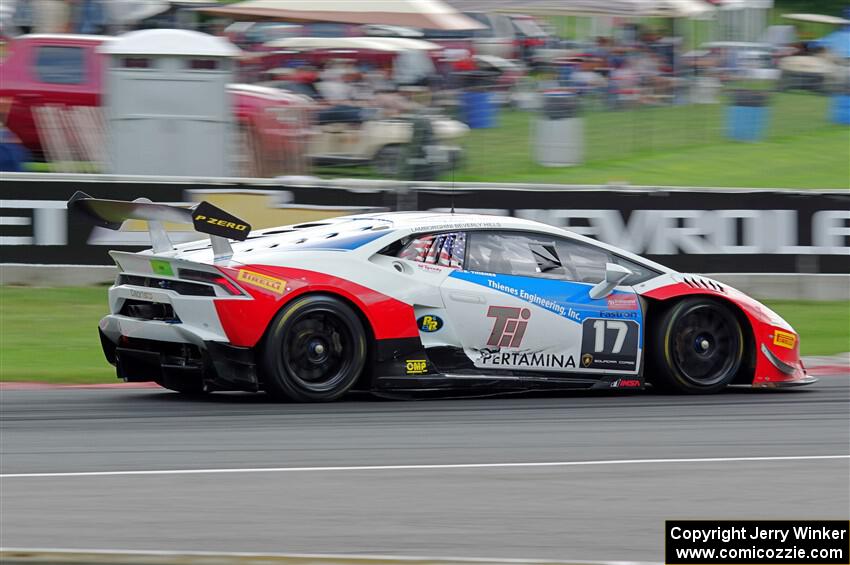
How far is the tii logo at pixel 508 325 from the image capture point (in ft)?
26.6

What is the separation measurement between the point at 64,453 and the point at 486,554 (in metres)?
2.79

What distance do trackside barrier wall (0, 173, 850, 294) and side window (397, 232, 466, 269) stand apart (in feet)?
17.2

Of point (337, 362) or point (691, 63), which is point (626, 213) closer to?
point (337, 362)

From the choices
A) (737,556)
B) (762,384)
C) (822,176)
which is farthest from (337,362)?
(822,176)

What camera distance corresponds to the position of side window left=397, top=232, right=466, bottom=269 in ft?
26.8

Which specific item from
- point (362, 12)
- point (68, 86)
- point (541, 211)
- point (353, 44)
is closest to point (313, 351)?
point (541, 211)

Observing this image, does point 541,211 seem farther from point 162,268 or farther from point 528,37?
point 528,37

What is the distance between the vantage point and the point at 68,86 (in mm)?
15820

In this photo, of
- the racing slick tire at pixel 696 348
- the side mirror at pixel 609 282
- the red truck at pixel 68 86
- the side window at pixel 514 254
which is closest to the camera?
the side window at pixel 514 254

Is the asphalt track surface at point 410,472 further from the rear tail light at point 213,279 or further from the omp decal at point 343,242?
the omp decal at point 343,242

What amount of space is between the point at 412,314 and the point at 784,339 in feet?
8.70

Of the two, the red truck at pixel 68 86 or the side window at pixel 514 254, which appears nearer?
the side window at pixel 514 254

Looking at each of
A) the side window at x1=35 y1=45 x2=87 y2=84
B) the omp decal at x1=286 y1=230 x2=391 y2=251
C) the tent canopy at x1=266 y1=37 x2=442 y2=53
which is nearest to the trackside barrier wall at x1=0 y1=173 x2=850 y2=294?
the side window at x1=35 y1=45 x2=87 y2=84

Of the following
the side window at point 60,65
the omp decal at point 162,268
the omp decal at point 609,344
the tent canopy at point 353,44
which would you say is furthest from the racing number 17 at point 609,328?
the tent canopy at point 353,44
